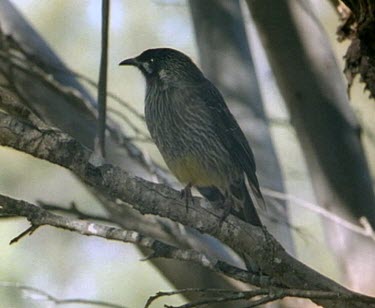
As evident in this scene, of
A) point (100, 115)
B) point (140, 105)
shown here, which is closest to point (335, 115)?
point (100, 115)

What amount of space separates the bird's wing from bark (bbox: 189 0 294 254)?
44 cm

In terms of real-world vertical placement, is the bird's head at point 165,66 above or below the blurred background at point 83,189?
above

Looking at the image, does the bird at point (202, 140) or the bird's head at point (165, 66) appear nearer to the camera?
the bird at point (202, 140)

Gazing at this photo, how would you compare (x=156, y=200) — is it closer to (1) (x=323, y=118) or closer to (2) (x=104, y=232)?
(2) (x=104, y=232)

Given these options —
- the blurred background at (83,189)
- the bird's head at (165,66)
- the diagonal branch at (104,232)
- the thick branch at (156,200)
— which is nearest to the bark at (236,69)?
the bird's head at (165,66)

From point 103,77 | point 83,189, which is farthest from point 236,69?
point 83,189

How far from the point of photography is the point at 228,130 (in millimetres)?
6098

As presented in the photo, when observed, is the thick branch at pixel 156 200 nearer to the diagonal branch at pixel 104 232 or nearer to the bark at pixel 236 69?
the diagonal branch at pixel 104 232

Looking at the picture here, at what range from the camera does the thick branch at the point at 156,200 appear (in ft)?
13.4

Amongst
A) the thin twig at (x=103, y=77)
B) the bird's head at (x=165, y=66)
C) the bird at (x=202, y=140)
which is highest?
the thin twig at (x=103, y=77)

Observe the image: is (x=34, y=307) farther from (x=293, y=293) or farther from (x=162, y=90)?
(x=293, y=293)

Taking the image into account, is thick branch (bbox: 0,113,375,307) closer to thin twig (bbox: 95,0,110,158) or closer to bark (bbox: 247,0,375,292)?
thin twig (bbox: 95,0,110,158)

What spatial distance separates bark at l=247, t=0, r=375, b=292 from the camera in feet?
19.1

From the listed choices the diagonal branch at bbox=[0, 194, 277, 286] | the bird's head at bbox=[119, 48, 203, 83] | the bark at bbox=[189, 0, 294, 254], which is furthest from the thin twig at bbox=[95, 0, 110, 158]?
the bark at bbox=[189, 0, 294, 254]
